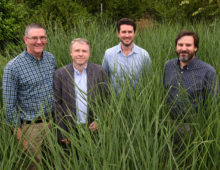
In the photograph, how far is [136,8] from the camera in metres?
9.70

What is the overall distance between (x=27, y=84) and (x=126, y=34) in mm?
1370

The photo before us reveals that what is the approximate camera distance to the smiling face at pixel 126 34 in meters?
2.99

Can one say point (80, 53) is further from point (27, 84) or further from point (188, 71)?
point (188, 71)

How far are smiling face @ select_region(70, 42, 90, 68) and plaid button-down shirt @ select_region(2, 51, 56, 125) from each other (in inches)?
12.2

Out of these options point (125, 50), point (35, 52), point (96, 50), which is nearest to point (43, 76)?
point (35, 52)

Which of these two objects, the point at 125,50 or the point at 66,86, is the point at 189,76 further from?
the point at 66,86

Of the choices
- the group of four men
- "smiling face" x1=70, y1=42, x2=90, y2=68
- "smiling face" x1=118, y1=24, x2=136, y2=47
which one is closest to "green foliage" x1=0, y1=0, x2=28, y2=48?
"smiling face" x1=118, y1=24, x2=136, y2=47

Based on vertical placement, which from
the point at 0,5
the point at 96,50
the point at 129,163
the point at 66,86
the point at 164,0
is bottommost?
the point at 129,163

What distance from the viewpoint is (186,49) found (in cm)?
239

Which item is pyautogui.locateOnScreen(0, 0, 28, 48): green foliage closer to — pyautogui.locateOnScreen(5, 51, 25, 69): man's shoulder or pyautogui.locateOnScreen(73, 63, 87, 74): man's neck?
pyautogui.locateOnScreen(5, 51, 25, 69): man's shoulder

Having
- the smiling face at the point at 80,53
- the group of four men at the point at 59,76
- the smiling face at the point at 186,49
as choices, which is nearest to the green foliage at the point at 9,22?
the group of four men at the point at 59,76

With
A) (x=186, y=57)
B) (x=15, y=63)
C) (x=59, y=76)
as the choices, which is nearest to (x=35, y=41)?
(x=15, y=63)

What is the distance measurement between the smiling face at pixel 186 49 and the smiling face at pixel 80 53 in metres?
0.96

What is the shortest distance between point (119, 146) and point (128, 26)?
2.02 meters
